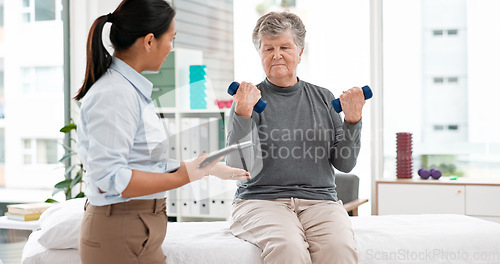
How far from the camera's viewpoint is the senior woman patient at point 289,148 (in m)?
1.80

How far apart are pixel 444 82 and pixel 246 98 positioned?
2506mm

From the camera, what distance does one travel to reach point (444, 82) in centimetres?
385

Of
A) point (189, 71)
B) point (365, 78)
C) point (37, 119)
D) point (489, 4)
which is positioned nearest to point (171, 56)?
point (189, 71)

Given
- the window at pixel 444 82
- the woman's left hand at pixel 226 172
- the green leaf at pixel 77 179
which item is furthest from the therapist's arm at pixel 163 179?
the window at pixel 444 82

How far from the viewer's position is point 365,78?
3.91 meters

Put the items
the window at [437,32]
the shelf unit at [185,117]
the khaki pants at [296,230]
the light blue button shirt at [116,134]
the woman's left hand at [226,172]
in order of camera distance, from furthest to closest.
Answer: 1. the window at [437,32]
2. the shelf unit at [185,117]
3. the khaki pants at [296,230]
4. the woman's left hand at [226,172]
5. the light blue button shirt at [116,134]

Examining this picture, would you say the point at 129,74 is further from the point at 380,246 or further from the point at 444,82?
the point at 444,82

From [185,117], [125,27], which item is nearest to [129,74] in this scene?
[125,27]

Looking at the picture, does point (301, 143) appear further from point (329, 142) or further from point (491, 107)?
point (491, 107)

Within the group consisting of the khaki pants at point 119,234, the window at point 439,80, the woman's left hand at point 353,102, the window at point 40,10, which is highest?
the window at point 40,10

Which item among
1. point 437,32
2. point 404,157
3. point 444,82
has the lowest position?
point 404,157

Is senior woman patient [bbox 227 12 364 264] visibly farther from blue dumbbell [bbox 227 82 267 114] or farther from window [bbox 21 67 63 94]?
window [bbox 21 67 63 94]

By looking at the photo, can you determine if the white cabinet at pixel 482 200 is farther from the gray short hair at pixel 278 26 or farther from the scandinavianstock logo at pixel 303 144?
the gray short hair at pixel 278 26

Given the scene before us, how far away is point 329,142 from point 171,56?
6.80 ft
